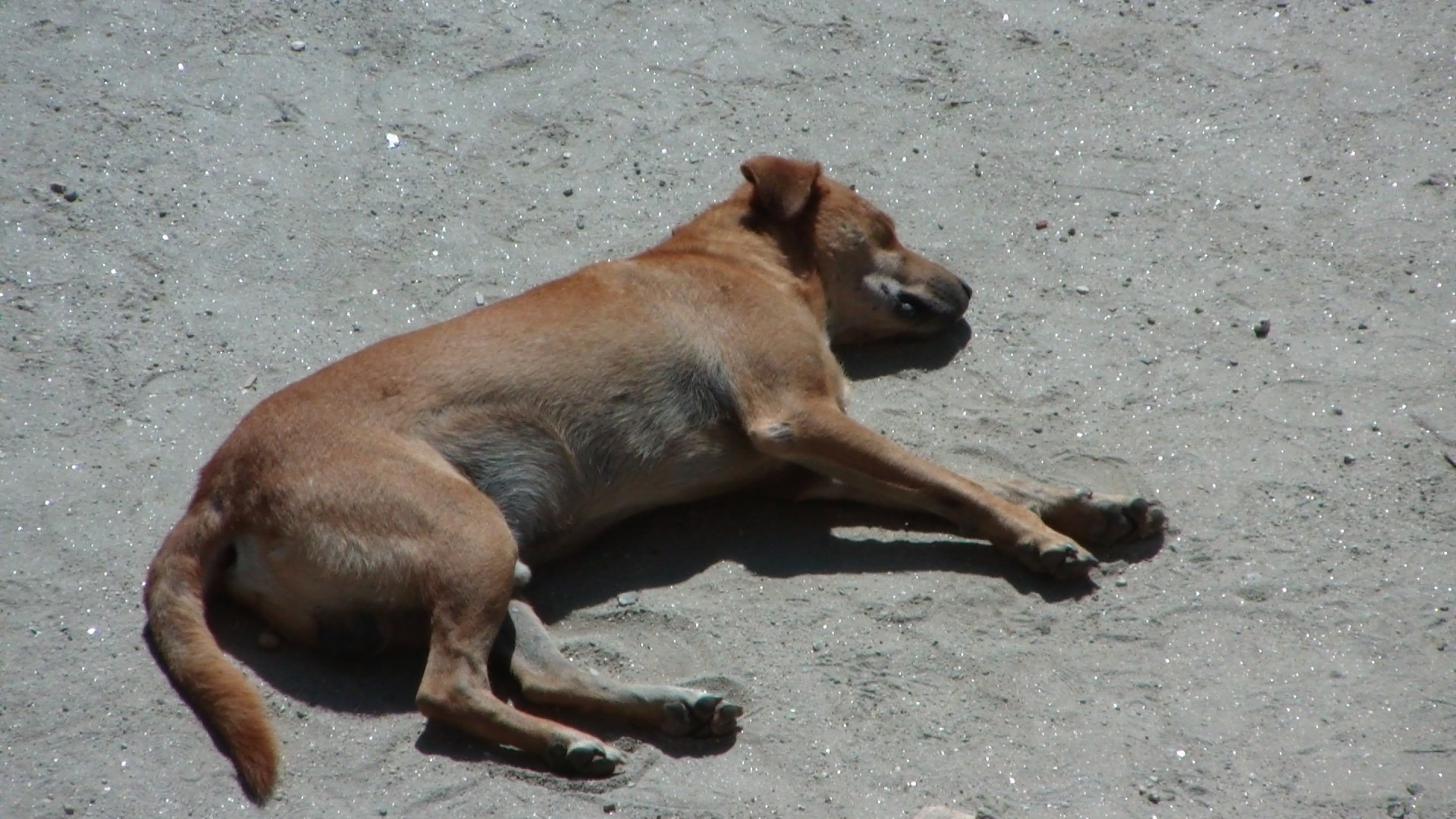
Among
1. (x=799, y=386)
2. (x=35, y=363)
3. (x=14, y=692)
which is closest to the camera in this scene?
(x=14, y=692)

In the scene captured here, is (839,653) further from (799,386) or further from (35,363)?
(35,363)

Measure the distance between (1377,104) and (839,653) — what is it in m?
4.52

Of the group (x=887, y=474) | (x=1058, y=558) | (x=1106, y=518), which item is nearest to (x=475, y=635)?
(x=887, y=474)

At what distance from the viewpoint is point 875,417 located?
5.81m

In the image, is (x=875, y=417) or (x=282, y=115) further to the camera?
(x=282, y=115)

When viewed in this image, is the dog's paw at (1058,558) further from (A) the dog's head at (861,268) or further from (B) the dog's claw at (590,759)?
(B) the dog's claw at (590,759)

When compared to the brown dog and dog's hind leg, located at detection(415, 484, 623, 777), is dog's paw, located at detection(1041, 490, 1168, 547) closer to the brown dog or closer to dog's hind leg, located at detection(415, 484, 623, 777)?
the brown dog

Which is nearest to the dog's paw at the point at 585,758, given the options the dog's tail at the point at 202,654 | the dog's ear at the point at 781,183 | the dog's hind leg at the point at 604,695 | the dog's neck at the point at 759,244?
the dog's hind leg at the point at 604,695

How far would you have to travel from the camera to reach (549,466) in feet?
16.4

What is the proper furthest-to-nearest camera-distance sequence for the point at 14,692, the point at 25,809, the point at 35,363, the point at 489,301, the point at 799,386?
the point at 489,301 → the point at 35,363 → the point at 799,386 → the point at 14,692 → the point at 25,809

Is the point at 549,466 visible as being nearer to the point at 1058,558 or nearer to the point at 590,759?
the point at 590,759

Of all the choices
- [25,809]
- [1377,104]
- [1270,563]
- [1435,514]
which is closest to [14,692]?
[25,809]

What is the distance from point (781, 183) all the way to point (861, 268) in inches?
19.2

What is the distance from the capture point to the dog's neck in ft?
19.6
